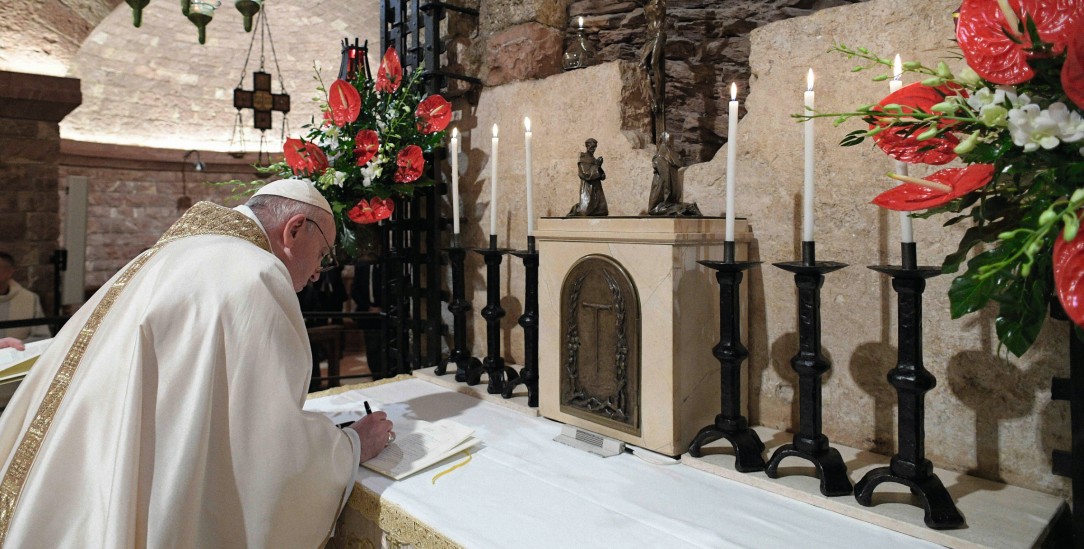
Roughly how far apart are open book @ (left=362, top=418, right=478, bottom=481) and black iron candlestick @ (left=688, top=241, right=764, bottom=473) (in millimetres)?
760

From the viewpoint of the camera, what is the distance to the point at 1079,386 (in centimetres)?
130

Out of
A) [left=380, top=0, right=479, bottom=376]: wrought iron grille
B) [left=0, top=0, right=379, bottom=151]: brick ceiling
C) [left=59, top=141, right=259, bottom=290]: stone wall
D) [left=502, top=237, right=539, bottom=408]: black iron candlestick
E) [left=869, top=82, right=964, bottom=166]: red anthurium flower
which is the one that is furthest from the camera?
[left=59, top=141, right=259, bottom=290]: stone wall

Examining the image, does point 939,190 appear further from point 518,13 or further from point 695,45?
point 695,45

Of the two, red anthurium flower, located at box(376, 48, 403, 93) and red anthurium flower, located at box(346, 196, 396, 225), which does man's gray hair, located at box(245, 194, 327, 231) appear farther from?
red anthurium flower, located at box(376, 48, 403, 93)

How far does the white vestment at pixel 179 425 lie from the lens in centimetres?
138

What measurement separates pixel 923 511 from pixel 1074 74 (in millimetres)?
967

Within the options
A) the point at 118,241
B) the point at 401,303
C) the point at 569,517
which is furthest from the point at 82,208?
the point at 569,517

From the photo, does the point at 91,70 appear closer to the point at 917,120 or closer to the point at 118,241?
the point at 118,241

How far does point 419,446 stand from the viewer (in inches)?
75.2

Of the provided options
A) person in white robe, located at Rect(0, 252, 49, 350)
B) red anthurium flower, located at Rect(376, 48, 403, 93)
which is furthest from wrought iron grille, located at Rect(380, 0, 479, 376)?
person in white robe, located at Rect(0, 252, 49, 350)

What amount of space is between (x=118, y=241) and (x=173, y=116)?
6.12ft

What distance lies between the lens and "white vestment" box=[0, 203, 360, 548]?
1377 mm

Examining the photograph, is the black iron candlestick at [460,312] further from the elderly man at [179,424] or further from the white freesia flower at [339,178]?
the elderly man at [179,424]

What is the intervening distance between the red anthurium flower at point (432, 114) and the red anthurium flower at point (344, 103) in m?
0.27
